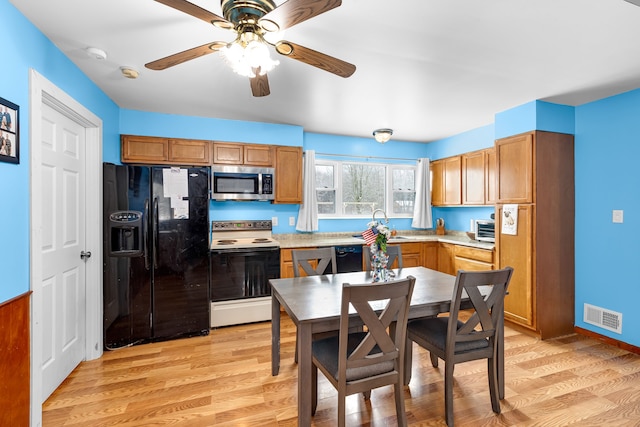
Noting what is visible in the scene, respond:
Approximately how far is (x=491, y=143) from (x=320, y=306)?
3.56m

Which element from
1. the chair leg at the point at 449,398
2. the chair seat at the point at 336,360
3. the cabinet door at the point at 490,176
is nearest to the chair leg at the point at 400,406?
the chair seat at the point at 336,360

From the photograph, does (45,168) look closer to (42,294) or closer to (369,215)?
(42,294)

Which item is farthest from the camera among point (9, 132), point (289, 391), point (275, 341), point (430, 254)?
point (430, 254)

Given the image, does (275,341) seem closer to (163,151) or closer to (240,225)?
(240,225)

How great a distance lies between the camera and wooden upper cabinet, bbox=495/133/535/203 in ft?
10.3

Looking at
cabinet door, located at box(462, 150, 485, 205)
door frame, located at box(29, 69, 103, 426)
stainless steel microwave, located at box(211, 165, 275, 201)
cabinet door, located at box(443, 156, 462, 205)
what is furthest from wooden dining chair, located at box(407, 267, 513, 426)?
cabinet door, located at box(443, 156, 462, 205)

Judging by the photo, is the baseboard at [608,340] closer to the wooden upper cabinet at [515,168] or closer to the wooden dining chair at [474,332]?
the wooden upper cabinet at [515,168]

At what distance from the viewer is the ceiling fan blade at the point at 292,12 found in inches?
48.7

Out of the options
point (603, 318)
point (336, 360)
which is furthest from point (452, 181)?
point (336, 360)

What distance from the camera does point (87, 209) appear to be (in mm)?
2660

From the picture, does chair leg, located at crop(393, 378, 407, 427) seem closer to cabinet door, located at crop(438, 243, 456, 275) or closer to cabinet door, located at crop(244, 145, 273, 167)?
cabinet door, located at crop(438, 243, 456, 275)

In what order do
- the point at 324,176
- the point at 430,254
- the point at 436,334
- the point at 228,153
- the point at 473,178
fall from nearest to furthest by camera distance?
1. the point at 436,334
2. the point at 228,153
3. the point at 473,178
4. the point at 430,254
5. the point at 324,176

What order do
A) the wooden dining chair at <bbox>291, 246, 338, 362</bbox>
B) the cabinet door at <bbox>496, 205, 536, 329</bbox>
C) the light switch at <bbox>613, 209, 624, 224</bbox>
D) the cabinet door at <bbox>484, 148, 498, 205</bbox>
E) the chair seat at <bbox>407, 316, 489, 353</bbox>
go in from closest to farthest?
the chair seat at <bbox>407, 316, 489, 353</bbox>
the wooden dining chair at <bbox>291, 246, 338, 362</bbox>
the light switch at <bbox>613, 209, 624, 224</bbox>
the cabinet door at <bbox>496, 205, 536, 329</bbox>
the cabinet door at <bbox>484, 148, 498, 205</bbox>

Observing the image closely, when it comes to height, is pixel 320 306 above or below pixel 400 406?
above
